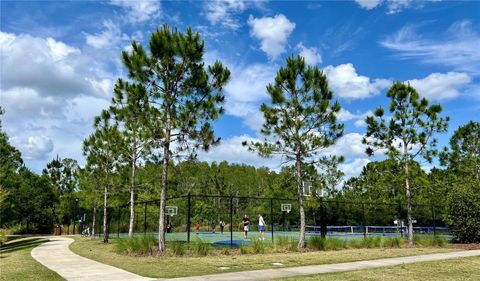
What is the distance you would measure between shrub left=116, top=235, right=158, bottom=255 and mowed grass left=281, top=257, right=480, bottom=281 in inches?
304

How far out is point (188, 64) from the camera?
17.1 meters

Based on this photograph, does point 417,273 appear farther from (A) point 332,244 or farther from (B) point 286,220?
(B) point 286,220

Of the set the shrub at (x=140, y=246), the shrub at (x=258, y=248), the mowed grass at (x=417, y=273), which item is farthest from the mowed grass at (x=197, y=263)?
the mowed grass at (x=417, y=273)

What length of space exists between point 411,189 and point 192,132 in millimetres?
12202

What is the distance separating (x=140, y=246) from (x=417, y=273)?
9.83 metres

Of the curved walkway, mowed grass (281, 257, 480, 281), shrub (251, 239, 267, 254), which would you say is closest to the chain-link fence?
shrub (251, 239, 267, 254)

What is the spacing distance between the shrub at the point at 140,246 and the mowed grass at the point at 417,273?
772cm

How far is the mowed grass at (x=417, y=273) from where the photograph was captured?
10250mm

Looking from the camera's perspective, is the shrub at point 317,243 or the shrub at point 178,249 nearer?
the shrub at point 178,249

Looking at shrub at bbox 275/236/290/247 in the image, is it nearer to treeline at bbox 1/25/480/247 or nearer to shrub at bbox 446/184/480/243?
treeline at bbox 1/25/480/247

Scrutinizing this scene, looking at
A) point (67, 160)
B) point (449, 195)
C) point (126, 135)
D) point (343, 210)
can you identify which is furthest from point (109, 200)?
point (67, 160)

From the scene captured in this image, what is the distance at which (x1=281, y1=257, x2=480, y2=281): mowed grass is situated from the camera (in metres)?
10.2

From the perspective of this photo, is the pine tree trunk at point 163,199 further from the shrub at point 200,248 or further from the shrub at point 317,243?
the shrub at point 317,243

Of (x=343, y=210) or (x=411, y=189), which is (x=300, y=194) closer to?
(x=411, y=189)
